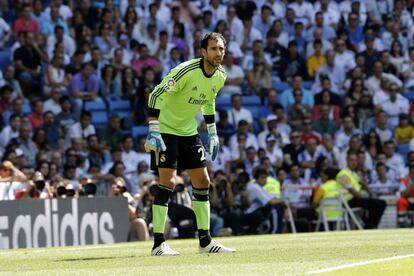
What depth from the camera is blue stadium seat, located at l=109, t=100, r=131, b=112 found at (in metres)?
25.0

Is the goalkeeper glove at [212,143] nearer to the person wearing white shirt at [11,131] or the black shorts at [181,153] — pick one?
the black shorts at [181,153]

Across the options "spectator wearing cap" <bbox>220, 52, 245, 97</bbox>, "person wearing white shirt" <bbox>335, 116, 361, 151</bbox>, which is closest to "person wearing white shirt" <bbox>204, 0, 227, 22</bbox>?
"spectator wearing cap" <bbox>220, 52, 245, 97</bbox>

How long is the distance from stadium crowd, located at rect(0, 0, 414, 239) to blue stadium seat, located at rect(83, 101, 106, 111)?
2cm

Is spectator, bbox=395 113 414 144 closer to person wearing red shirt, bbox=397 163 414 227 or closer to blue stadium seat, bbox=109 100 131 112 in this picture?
person wearing red shirt, bbox=397 163 414 227

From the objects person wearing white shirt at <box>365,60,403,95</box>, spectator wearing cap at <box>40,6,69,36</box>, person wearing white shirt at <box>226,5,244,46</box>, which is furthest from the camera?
person wearing white shirt at <box>226,5,244,46</box>

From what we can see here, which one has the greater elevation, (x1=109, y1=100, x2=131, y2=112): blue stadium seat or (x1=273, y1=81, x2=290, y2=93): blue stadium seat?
(x1=273, y1=81, x2=290, y2=93): blue stadium seat

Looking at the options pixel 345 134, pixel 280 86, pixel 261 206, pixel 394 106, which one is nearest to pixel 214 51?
pixel 261 206

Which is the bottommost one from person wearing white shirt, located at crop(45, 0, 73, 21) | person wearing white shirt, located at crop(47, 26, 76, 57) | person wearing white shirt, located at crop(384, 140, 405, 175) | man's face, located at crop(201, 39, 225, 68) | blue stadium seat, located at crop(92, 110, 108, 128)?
person wearing white shirt, located at crop(384, 140, 405, 175)

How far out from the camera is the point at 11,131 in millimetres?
22984

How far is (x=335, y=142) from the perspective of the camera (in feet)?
84.4

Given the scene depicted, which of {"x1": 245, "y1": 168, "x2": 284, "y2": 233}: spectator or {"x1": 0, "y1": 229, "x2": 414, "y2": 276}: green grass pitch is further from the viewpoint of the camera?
{"x1": 245, "y1": 168, "x2": 284, "y2": 233}: spectator

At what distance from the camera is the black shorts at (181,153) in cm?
1262

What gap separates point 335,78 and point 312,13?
2.06 meters

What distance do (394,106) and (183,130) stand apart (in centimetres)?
1470
